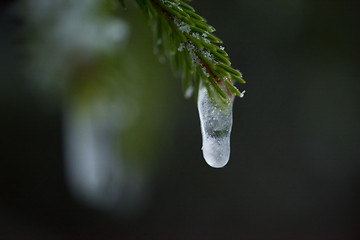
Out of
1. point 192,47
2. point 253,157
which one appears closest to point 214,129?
point 192,47

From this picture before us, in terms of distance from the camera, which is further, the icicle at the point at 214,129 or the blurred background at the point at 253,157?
the blurred background at the point at 253,157

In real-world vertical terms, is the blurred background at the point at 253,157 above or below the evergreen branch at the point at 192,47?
above

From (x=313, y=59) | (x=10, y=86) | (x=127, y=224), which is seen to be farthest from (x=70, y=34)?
(x=127, y=224)

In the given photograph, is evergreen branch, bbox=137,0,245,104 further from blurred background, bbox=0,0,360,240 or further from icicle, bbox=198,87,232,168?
blurred background, bbox=0,0,360,240

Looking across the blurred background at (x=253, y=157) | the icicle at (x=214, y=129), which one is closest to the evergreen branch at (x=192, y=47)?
the icicle at (x=214, y=129)

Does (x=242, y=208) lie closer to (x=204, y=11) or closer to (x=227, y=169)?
(x=227, y=169)

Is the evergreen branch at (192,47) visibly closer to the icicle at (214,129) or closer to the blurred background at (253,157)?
the icicle at (214,129)

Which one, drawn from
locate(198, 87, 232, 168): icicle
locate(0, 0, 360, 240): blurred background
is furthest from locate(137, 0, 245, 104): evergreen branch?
A: locate(0, 0, 360, 240): blurred background
